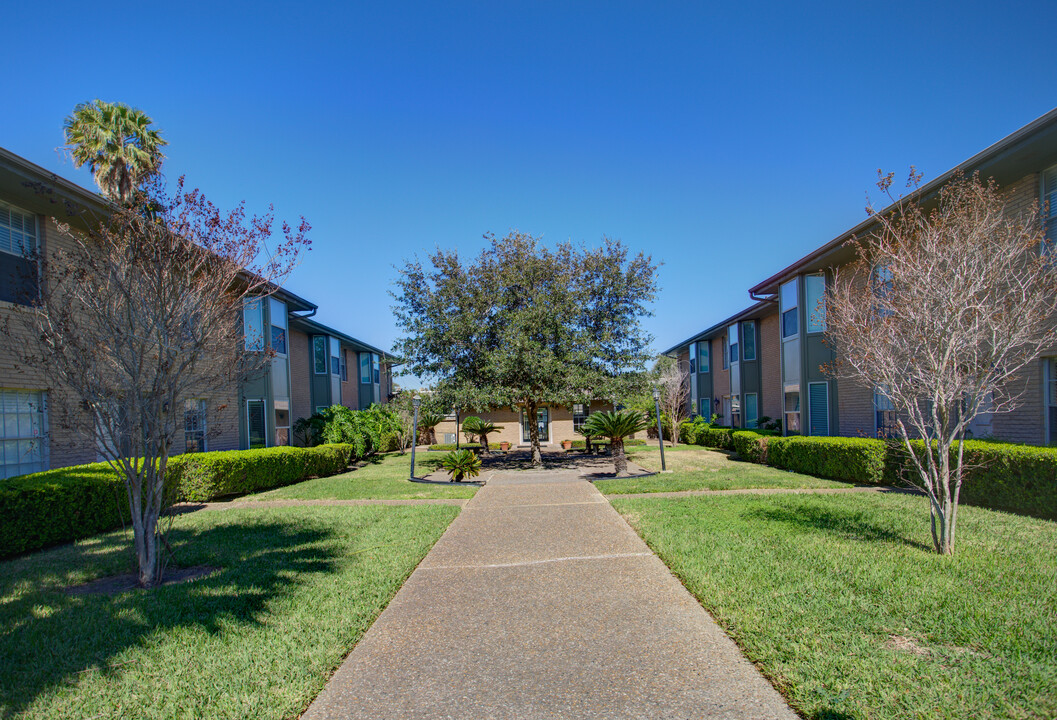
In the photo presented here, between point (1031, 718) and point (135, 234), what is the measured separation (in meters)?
7.93

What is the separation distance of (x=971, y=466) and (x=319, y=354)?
2300 cm

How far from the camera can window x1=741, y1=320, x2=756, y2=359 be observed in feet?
81.6

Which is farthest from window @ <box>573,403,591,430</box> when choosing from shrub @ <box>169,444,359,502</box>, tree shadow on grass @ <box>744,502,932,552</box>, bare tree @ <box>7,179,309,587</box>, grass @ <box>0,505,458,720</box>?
bare tree @ <box>7,179,309,587</box>

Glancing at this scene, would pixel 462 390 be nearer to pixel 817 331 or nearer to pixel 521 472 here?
pixel 521 472

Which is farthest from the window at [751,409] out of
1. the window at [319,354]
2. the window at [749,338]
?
the window at [319,354]

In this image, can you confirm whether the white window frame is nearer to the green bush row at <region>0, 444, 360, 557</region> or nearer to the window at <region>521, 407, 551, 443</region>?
the green bush row at <region>0, 444, 360, 557</region>

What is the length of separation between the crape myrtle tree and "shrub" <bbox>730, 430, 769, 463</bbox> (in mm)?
4093

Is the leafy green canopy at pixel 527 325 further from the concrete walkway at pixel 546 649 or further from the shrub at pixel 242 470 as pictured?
the concrete walkway at pixel 546 649

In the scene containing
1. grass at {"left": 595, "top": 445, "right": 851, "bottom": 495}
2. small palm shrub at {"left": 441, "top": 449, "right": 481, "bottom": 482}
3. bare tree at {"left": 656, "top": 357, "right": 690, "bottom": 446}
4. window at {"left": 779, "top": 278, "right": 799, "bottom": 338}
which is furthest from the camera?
bare tree at {"left": 656, "top": 357, "right": 690, "bottom": 446}

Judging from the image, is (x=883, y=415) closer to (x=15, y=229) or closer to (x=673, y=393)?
(x=673, y=393)

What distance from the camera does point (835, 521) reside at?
7965 millimetres

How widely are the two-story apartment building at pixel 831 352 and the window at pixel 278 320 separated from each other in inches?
608

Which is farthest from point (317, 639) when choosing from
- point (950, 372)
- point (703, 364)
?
point (703, 364)

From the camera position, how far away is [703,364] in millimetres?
32156
